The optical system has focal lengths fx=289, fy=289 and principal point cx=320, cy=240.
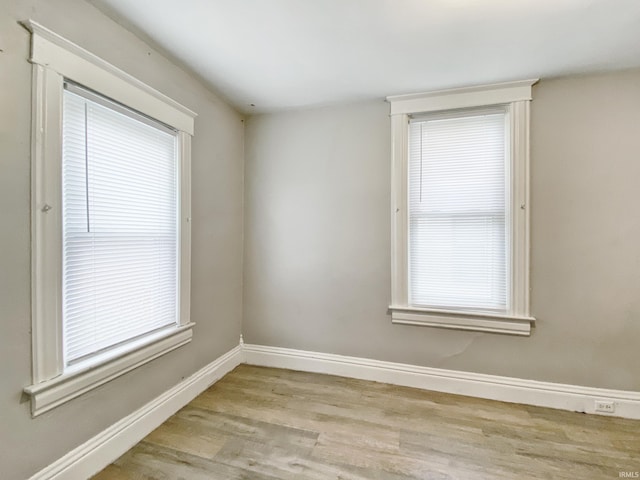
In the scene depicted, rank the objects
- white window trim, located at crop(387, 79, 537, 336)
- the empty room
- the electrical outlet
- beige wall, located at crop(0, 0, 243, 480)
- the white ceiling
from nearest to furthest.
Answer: beige wall, located at crop(0, 0, 243, 480), the empty room, the white ceiling, the electrical outlet, white window trim, located at crop(387, 79, 537, 336)

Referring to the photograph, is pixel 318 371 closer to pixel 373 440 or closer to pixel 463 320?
pixel 373 440

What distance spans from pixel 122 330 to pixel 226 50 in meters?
1.83

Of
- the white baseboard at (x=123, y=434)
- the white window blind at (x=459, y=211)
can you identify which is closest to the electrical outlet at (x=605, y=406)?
the white window blind at (x=459, y=211)

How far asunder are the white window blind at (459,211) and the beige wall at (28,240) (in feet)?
5.50

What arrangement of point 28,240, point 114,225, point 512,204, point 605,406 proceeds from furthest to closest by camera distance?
point 512,204 < point 605,406 < point 114,225 < point 28,240

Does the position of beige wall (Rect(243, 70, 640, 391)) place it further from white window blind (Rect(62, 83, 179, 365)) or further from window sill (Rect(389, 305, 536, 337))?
white window blind (Rect(62, 83, 179, 365))

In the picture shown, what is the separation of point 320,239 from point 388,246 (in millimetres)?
609

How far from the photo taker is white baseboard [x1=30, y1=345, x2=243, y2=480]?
138 centimetres

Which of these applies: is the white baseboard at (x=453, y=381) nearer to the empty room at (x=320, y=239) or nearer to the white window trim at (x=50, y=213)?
the empty room at (x=320, y=239)

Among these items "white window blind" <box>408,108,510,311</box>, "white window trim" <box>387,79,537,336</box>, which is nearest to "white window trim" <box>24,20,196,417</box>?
"white window trim" <box>387,79,537,336</box>

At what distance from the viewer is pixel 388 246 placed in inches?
97.0

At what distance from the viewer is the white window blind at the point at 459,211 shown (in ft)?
7.34

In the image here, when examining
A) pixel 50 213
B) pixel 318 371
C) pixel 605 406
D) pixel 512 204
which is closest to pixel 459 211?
pixel 512 204

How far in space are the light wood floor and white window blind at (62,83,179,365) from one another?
71 centimetres
